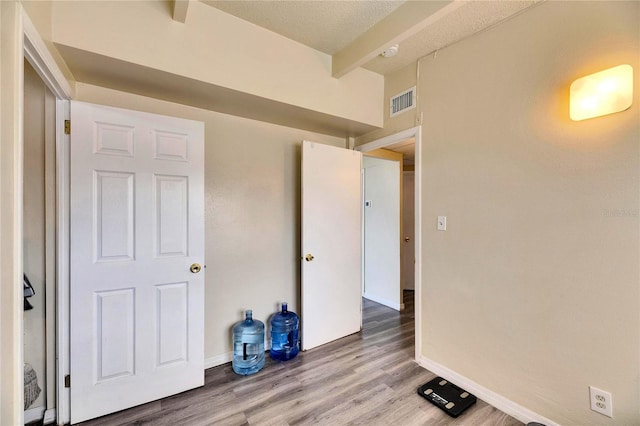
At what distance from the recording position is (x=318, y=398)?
6.47ft

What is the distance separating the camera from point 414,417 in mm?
1783

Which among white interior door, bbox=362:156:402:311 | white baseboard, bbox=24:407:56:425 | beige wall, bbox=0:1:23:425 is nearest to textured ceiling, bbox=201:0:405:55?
beige wall, bbox=0:1:23:425

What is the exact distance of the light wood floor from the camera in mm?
1763

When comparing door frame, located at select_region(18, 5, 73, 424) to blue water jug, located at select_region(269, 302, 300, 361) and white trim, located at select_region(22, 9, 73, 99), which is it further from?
blue water jug, located at select_region(269, 302, 300, 361)

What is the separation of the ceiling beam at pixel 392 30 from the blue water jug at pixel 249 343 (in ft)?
7.43

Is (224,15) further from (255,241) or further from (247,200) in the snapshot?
(255,241)

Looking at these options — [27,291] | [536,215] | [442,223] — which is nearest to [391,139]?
[442,223]

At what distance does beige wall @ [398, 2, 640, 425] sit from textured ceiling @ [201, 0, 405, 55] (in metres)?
0.73

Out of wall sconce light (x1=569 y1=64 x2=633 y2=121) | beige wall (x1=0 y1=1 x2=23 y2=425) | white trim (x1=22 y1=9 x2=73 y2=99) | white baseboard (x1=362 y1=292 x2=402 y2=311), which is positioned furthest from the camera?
white baseboard (x1=362 y1=292 x2=402 y2=311)

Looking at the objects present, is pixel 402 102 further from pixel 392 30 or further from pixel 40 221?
pixel 40 221

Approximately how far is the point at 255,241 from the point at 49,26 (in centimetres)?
185

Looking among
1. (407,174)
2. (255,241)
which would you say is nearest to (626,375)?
(255,241)

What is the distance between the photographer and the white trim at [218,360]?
233cm

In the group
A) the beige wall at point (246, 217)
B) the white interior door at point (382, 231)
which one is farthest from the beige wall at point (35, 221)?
the white interior door at point (382, 231)
